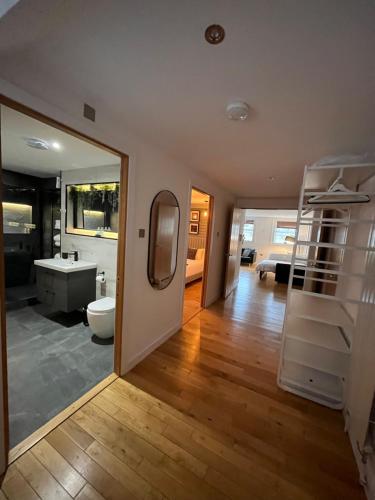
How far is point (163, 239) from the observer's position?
7.48 ft

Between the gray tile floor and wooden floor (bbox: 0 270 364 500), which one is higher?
the gray tile floor

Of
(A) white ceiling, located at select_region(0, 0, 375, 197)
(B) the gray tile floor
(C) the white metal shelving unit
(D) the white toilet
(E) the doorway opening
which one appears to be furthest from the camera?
(E) the doorway opening

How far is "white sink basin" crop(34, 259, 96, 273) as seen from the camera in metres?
2.61

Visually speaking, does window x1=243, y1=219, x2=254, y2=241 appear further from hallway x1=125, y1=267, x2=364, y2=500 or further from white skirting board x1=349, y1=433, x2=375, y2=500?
white skirting board x1=349, y1=433, x2=375, y2=500

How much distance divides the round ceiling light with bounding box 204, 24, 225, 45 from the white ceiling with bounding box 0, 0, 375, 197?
22 mm

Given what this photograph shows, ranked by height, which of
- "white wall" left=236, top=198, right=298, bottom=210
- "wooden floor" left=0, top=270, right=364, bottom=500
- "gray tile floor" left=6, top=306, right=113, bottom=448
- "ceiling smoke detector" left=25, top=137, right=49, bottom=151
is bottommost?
"wooden floor" left=0, top=270, right=364, bottom=500

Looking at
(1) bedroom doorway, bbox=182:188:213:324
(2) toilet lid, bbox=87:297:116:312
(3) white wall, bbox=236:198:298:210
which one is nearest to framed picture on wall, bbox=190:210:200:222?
(1) bedroom doorway, bbox=182:188:213:324

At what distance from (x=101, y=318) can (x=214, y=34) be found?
2514mm

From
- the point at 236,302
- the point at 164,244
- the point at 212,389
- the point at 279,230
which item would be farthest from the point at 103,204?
the point at 279,230

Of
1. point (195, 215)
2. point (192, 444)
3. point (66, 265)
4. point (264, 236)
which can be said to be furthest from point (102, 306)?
point (264, 236)

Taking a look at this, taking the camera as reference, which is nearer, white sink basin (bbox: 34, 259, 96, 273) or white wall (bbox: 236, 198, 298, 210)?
white sink basin (bbox: 34, 259, 96, 273)

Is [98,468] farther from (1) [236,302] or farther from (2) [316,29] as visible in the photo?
(1) [236,302]

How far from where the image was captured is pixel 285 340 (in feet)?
6.23

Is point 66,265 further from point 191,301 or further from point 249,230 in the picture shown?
point 249,230
